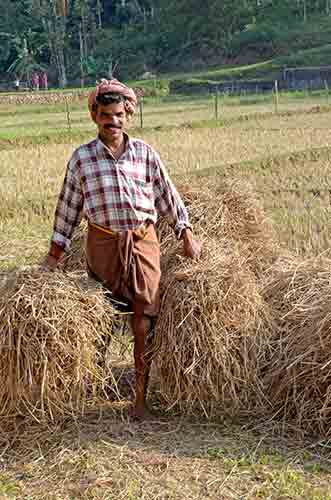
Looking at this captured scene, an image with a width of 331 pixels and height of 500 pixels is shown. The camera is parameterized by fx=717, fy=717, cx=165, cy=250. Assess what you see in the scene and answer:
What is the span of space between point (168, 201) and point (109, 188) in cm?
35

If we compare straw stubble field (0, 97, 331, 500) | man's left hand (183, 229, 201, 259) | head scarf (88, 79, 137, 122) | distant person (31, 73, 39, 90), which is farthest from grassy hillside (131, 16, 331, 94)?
head scarf (88, 79, 137, 122)

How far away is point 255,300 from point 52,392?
1103 mm

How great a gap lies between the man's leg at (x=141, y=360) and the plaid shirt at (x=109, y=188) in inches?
17.8

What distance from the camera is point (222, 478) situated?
2.89m

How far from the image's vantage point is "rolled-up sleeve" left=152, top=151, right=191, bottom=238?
3.40m

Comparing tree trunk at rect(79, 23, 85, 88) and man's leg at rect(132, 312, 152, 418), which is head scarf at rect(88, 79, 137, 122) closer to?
man's leg at rect(132, 312, 152, 418)

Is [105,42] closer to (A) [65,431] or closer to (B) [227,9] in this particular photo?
(B) [227,9]

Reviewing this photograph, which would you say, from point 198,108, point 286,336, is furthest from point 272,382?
point 198,108

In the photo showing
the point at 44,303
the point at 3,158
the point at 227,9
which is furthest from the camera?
the point at 227,9

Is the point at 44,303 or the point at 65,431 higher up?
the point at 44,303

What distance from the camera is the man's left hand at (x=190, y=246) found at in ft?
11.5

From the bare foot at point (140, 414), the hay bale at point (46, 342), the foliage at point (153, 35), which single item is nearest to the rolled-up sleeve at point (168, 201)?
the hay bale at point (46, 342)

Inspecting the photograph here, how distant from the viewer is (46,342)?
319 cm

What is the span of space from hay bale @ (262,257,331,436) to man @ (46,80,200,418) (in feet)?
2.10
